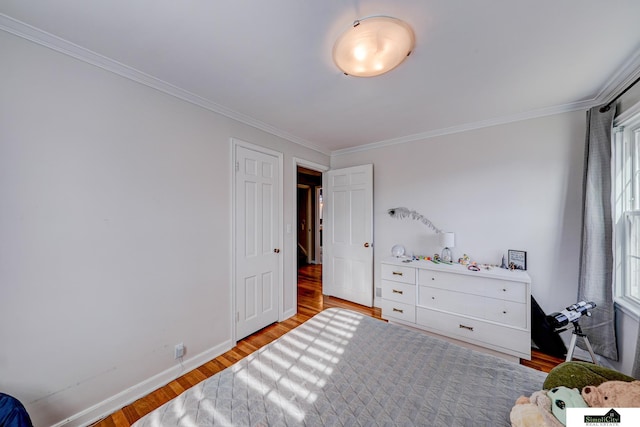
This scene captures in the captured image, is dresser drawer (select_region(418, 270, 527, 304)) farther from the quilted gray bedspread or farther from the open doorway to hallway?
the open doorway to hallway

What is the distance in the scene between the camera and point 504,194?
2.48 metres

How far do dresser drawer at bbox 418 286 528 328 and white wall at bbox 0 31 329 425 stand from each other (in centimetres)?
229

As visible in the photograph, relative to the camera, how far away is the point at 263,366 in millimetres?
1209

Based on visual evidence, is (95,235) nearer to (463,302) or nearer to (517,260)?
(463,302)

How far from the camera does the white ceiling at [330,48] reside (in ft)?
3.81

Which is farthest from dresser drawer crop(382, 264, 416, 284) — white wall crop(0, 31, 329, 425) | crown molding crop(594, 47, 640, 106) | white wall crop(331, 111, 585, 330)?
crown molding crop(594, 47, 640, 106)

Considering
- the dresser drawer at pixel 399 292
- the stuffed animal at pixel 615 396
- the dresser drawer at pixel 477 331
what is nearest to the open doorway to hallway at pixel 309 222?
the dresser drawer at pixel 399 292

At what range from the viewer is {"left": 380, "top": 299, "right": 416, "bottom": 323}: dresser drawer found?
261 cm

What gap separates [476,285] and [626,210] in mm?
1251

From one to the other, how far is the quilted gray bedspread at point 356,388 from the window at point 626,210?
1.51m

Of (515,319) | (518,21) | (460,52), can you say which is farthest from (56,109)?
(515,319)

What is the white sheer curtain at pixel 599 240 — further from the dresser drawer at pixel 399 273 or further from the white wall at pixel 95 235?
the white wall at pixel 95 235

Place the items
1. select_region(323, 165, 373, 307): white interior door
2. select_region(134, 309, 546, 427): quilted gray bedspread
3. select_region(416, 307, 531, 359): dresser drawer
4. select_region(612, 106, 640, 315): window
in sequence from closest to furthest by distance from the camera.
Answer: select_region(134, 309, 546, 427): quilted gray bedspread < select_region(612, 106, 640, 315): window < select_region(416, 307, 531, 359): dresser drawer < select_region(323, 165, 373, 307): white interior door

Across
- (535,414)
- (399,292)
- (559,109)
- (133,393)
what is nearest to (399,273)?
(399,292)
